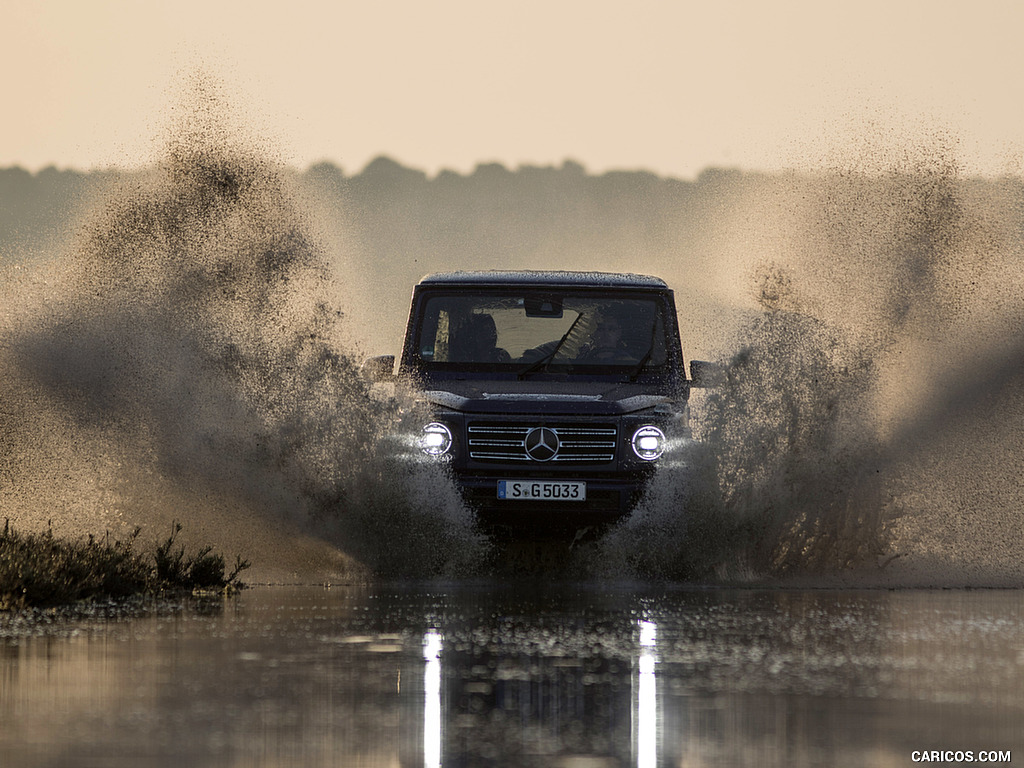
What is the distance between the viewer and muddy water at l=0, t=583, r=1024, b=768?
6434 mm

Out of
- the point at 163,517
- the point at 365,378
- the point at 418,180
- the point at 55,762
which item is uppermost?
the point at 418,180

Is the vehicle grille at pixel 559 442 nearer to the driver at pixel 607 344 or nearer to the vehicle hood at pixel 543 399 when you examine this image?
the vehicle hood at pixel 543 399

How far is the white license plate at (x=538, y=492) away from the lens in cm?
1342

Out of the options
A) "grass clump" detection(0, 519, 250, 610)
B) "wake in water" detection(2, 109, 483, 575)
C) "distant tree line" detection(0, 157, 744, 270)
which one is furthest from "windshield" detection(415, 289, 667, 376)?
"distant tree line" detection(0, 157, 744, 270)

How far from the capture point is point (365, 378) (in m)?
14.8

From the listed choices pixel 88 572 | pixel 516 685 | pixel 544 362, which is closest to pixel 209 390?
pixel 544 362

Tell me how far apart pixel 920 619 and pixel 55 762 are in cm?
619

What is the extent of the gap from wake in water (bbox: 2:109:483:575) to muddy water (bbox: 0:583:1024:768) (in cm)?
247

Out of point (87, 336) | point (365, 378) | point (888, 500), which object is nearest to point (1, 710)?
point (365, 378)

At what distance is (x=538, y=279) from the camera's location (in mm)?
15195

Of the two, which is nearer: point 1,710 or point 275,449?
point 1,710

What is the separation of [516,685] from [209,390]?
8928 mm

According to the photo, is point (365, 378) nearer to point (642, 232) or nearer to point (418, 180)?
point (642, 232)

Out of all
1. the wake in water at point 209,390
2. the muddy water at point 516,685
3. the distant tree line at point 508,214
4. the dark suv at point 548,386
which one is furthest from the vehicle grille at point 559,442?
the distant tree line at point 508,214
